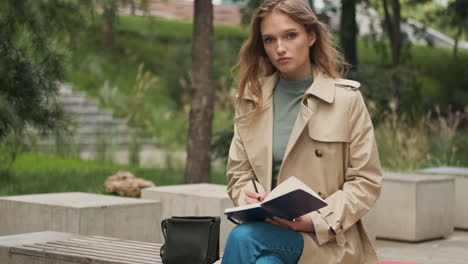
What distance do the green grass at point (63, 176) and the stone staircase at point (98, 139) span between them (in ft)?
1.37

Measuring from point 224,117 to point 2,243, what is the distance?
12.6 metres

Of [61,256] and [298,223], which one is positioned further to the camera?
[61,256]

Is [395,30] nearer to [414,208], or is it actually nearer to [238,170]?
[414,208]

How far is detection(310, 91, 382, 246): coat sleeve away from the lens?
3.88 m

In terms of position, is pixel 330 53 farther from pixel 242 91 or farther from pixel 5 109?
pixel 5 109

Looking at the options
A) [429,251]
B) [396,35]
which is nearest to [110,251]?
[429,251]

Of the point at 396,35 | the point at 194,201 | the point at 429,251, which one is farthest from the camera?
the point at 396,35

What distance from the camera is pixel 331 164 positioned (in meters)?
4.02

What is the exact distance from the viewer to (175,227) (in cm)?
461

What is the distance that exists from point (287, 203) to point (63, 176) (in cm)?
847

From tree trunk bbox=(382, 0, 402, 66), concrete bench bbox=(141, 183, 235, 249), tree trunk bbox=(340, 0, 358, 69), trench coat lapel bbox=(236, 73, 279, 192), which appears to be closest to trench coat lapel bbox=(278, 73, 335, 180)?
trench coat lapel bbox=(236, 73, 279, 192)

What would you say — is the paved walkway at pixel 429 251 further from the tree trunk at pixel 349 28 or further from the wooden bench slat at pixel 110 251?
the tree trunk at pixel 349 28

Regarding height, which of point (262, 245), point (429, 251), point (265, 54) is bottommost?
point (429, 251)

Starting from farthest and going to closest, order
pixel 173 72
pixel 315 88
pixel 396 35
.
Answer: pixel 173 72 < pixel 396 35 < pixel 315 88
